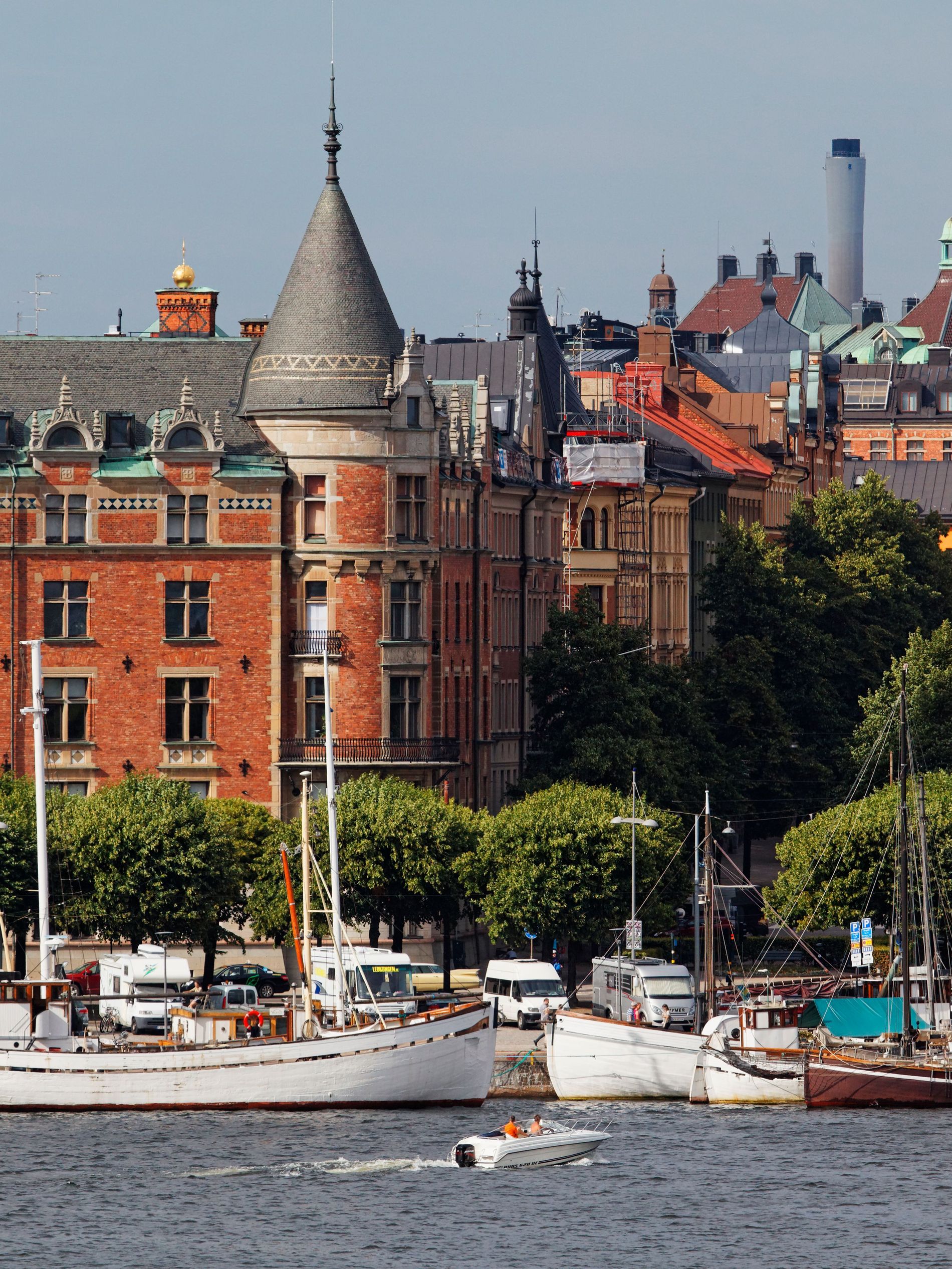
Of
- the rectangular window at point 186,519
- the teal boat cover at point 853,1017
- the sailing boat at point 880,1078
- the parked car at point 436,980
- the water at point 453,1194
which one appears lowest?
the water at point 453,1194

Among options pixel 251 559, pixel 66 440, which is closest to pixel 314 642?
pixel 251 559

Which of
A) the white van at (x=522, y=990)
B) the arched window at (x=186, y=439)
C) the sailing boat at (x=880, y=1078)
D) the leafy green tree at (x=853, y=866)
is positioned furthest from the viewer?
the arched window at (x=186, y=439)

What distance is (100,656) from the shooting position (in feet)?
422

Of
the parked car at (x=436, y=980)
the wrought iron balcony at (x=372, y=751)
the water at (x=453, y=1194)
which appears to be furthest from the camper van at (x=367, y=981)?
the wrought iron balcony at (x=372, y=751)

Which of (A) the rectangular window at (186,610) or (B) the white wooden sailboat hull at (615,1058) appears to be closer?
(B) the white wooden sailboat hull at (615,1058)

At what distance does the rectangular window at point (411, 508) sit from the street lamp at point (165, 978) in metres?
18.8

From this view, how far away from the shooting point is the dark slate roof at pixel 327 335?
129 m

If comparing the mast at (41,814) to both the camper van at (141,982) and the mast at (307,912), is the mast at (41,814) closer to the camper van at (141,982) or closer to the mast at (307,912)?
the camper van at (141,982)

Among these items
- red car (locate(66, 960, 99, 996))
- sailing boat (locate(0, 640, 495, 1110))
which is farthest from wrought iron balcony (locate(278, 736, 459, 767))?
sailing boat (locate(0, 640, 495, 1110))

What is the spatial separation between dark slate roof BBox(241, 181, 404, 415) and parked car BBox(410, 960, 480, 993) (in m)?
20.5

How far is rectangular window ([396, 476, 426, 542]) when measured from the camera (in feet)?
427

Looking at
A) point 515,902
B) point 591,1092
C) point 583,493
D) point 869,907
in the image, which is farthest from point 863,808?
point 583,493

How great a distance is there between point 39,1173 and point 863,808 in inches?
1701

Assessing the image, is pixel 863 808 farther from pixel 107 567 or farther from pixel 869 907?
pixel 107 567
